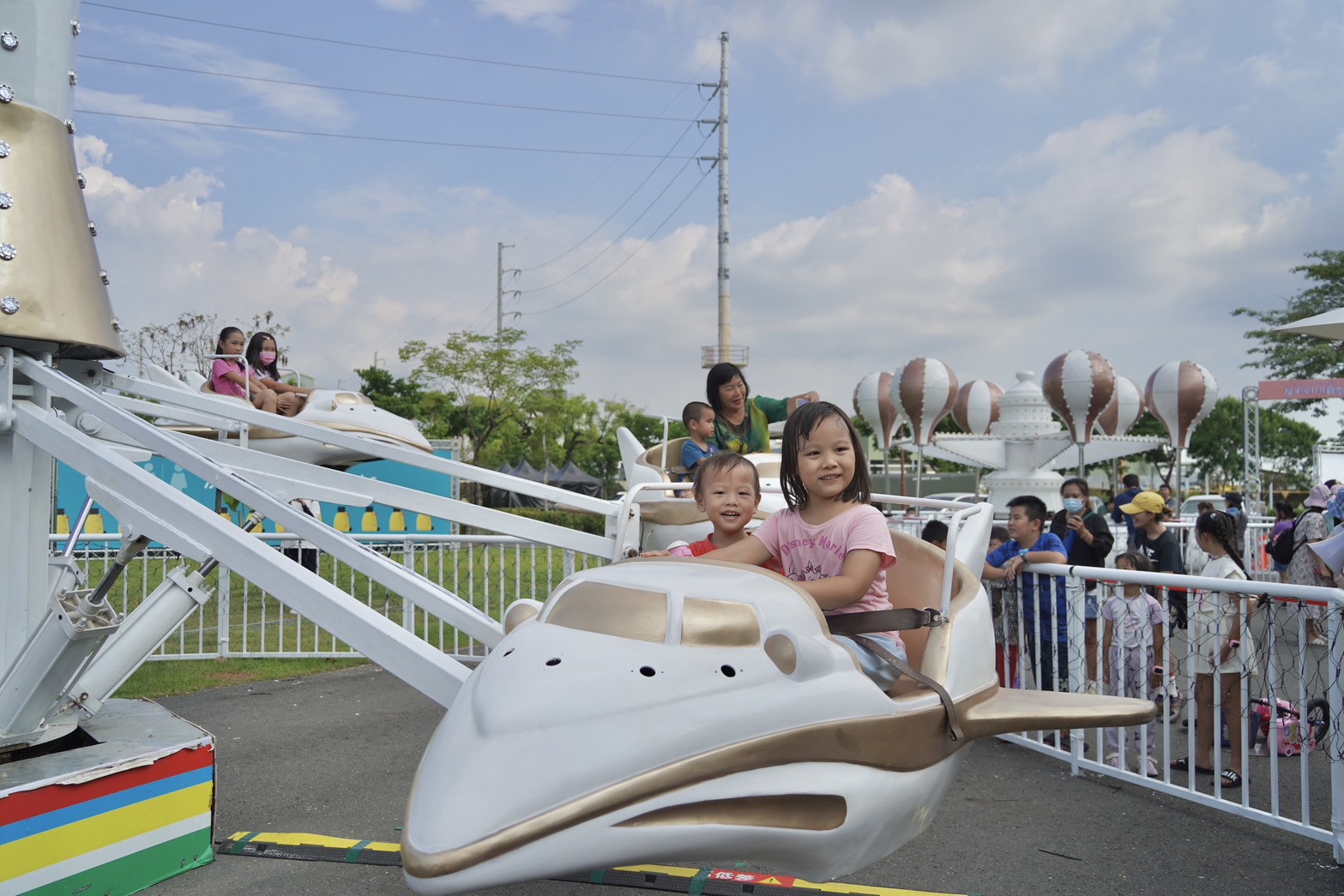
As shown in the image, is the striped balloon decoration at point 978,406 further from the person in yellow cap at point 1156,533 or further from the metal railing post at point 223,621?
the metal railing post at point 223,621

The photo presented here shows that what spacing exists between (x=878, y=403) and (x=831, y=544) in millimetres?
22704

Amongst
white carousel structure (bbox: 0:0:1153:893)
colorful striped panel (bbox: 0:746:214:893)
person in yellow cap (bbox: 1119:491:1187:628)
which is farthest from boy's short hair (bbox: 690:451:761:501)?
person in yellow cap (bbox: 1119:491:1187:628)

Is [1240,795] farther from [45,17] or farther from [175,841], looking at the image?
[45,17]

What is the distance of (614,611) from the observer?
193cm

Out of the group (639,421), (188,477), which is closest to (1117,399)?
(188,477)

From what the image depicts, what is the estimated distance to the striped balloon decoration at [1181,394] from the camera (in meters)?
21.6

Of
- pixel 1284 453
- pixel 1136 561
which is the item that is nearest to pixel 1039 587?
pixel 1136 561

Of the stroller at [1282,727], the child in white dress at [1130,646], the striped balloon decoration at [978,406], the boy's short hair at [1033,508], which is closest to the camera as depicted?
the child in white dress at [1130,646]

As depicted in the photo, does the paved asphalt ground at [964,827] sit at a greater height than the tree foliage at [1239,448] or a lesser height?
lesser

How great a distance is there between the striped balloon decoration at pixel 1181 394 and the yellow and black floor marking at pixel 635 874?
69.0 ft

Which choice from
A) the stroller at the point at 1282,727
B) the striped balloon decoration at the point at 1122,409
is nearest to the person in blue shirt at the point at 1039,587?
the stroller at the point at 1282,727

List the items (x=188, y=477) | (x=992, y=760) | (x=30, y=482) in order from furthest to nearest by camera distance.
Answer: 1. (x=188, y=477)
2. (x=992, y=760)
3. (x=30, y=482)

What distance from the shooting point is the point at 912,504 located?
3.09m

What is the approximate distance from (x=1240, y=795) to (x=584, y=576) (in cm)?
437
